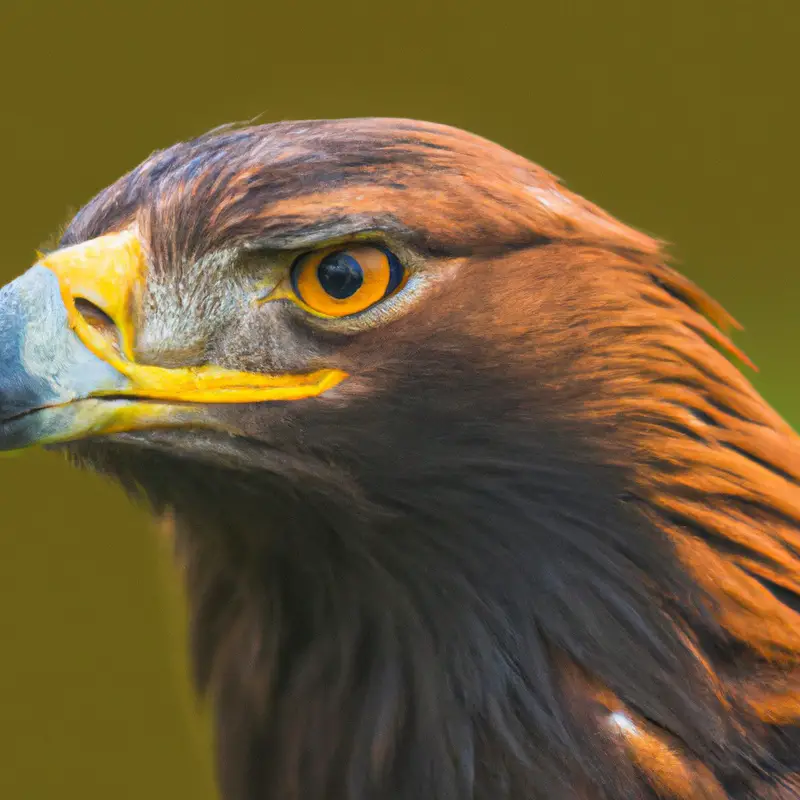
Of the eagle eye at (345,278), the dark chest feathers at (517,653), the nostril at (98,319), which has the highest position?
the nostril at (98,319)

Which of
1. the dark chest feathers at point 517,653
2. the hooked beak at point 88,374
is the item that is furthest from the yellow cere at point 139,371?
the dark chest feathers at point 517,653

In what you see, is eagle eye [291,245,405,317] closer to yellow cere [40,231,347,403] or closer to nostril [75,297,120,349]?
yellow cere [40,231,347,403]

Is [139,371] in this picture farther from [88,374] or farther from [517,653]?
[517,653]

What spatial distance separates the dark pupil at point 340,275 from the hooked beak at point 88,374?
10 centimetres

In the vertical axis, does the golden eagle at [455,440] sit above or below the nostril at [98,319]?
below

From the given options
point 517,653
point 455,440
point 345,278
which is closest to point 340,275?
point 345,278

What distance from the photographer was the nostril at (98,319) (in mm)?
1448

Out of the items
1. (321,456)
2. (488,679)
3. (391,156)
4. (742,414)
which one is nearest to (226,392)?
(321,456)

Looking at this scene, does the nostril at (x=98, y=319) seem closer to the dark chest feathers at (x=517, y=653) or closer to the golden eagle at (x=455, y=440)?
the golden eagle at (x=455, y=440)

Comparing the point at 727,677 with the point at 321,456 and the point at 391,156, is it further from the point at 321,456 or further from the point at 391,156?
the point at 391,156

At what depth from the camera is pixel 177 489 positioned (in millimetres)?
1525

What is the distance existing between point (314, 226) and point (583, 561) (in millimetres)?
520

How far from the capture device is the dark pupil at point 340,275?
141 cm

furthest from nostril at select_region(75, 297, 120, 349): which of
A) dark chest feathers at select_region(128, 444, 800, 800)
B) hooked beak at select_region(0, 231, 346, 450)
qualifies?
dark chest feathers at select_region(128, 444, 800, 800)
